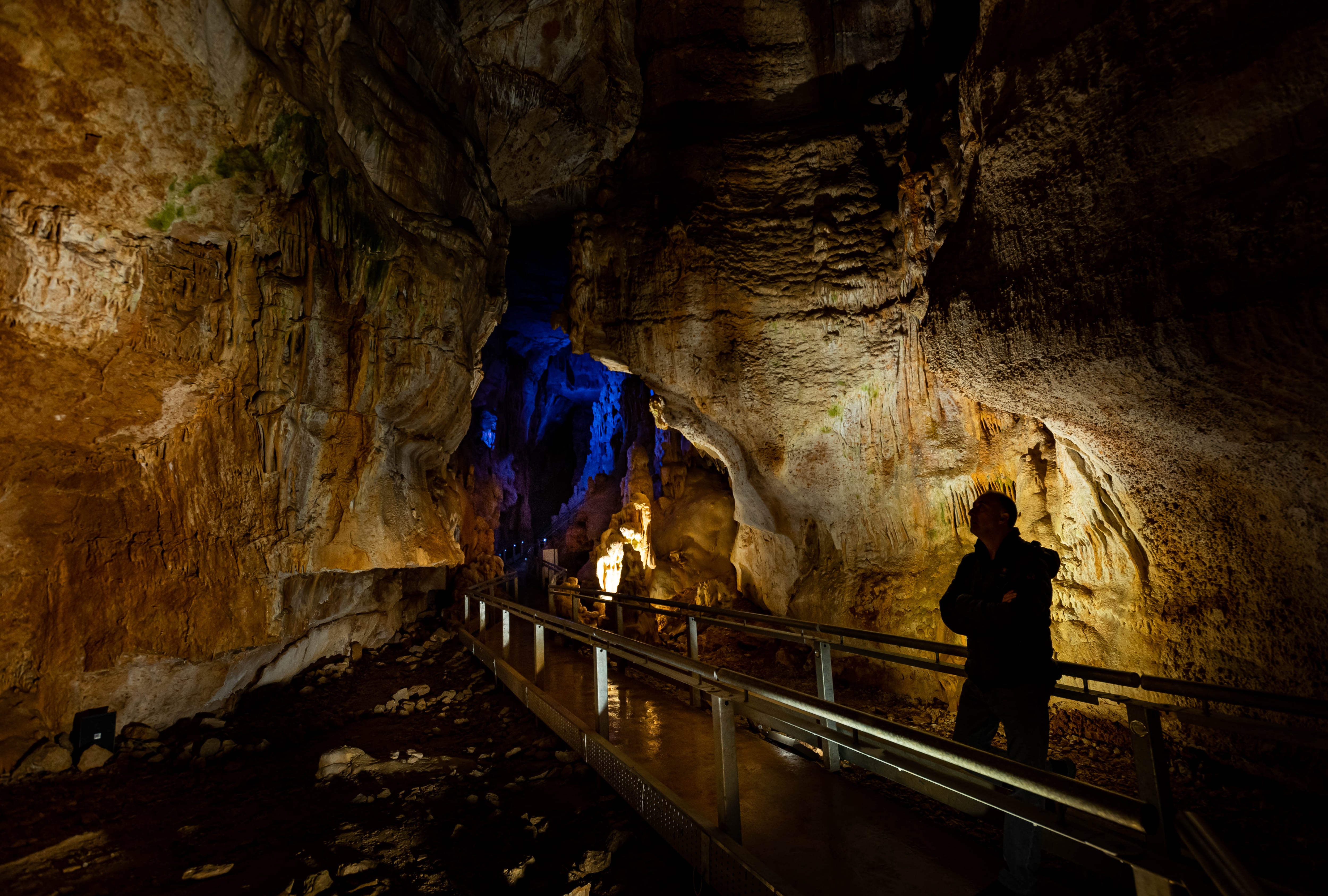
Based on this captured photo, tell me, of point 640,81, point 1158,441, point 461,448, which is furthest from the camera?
point 461,448

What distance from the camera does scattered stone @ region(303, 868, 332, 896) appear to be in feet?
10.9

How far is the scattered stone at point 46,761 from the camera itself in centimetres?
481

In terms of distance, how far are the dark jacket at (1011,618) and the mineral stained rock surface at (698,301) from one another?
1831 millimetres

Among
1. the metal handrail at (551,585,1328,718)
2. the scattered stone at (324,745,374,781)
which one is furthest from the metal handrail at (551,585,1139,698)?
the scattered stone at (324,745,374,781)

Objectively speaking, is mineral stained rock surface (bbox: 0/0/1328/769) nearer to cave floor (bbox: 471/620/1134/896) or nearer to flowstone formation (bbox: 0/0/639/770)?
flowstone formation (bbox: 0/0/639/770)

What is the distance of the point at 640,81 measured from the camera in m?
9.45

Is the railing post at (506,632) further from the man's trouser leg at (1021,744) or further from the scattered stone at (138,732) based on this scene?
the man's trouser leg at (1021,744)

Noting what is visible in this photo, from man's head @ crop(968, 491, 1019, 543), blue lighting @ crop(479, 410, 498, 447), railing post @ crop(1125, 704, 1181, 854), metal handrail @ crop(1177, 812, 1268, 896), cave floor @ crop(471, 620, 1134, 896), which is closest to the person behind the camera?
metal handrail @ crop(1177, 812, 1268, 896)

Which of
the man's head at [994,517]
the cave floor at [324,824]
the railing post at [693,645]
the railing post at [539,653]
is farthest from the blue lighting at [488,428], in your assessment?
the man's head at [994,517]

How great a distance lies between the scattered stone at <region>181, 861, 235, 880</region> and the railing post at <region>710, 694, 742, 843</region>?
9.88ft

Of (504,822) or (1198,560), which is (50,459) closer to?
(504,822)

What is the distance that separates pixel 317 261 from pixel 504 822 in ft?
17.8

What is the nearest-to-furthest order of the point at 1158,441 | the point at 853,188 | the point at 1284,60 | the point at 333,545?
the point at 1284,60, the point at 1158,441, the point at 333,545, the point at 853,188

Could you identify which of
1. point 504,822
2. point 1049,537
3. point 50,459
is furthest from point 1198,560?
point 50,459
